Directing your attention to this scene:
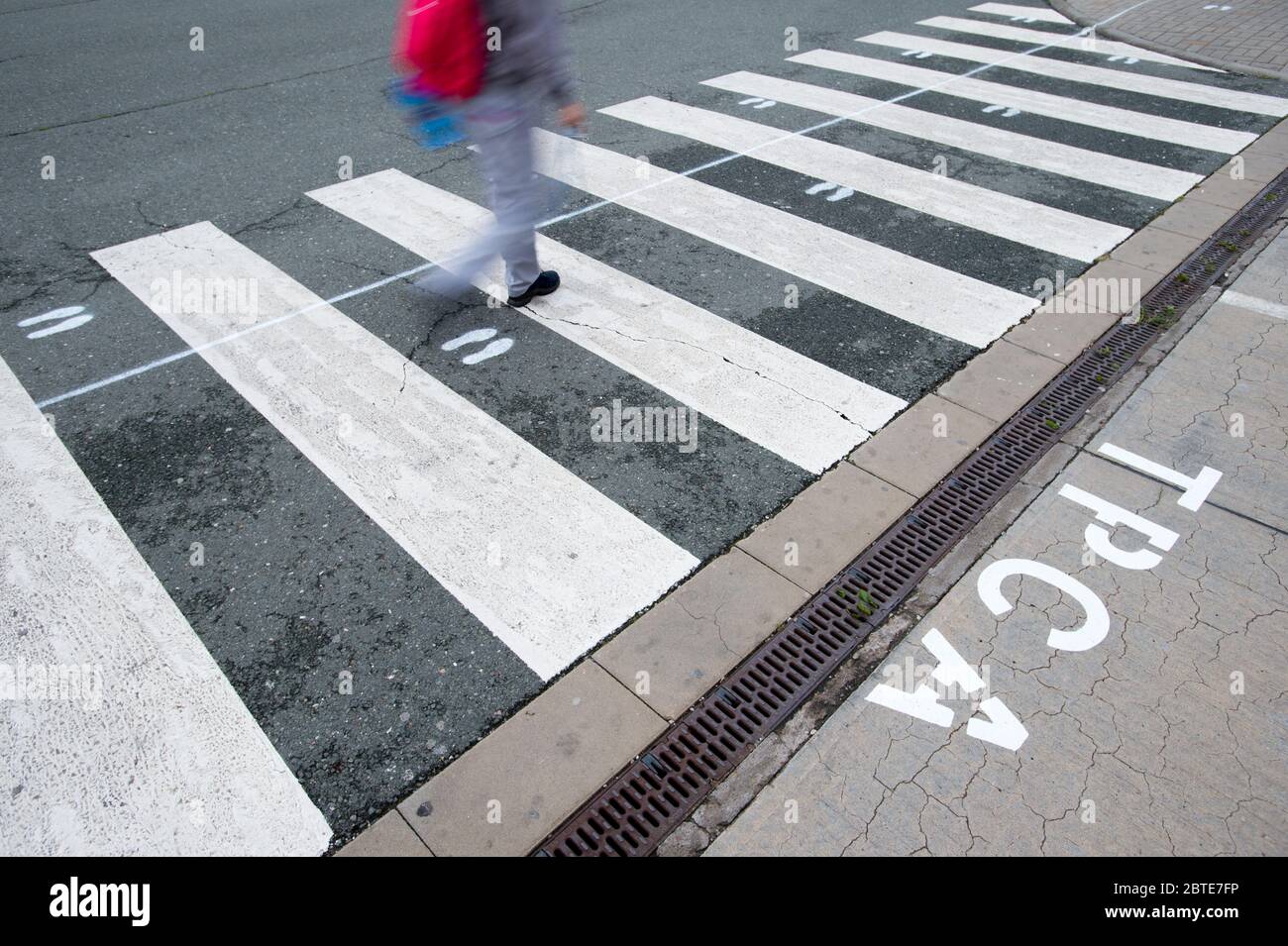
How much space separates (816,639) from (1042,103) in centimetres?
741

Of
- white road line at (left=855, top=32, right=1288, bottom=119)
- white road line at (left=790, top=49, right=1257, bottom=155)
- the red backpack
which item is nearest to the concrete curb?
the red backpack

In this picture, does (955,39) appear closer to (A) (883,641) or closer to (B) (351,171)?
(B) (351,171)

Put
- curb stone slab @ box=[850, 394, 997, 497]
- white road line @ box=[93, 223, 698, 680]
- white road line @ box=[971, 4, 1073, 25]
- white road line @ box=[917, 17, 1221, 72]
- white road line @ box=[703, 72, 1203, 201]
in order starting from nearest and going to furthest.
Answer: white road line @ box=[93, 223, 698, 680]
curb stone slab @ box=[850, 394, 997, 497]
white road line @ box=[703, 72, 1203, 201]
white road line @ box=[917, 17, 1221, 72]
white road line @ box=[971, 4, 1073, 25]

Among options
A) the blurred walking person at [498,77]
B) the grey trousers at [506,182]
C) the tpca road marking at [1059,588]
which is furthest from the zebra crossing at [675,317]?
the tpca road marking at [1059,588]

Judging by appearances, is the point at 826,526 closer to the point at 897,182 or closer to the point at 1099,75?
the point at 897,182

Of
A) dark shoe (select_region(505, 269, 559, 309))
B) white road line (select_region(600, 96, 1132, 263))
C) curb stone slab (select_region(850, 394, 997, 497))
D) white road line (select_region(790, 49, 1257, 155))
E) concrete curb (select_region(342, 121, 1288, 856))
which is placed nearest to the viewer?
concrete curb (select_region(342, 121, 1288, 856))

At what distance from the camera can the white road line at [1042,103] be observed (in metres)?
7.83

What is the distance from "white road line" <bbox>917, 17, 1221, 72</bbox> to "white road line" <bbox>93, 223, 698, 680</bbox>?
9.42m

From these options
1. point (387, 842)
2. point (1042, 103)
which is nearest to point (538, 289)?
point (387, 842)

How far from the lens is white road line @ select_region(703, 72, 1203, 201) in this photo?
278 inches

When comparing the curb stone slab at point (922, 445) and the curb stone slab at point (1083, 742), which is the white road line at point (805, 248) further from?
the curb stone slab at point (1083, 742)

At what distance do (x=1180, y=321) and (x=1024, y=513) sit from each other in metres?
2.28

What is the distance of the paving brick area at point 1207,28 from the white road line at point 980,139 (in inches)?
146

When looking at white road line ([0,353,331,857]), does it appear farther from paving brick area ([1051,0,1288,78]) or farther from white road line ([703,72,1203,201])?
paving brick area ([1051,0,1288,78])
